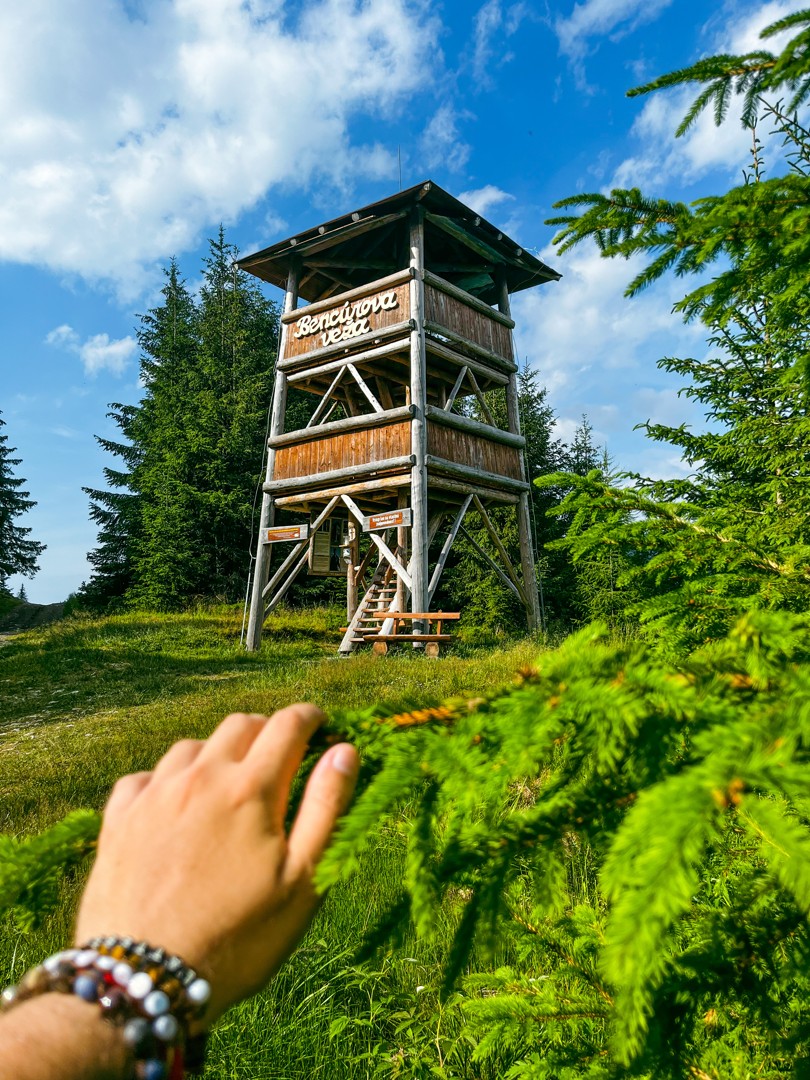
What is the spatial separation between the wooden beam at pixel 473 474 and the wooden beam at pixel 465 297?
3.60 meters

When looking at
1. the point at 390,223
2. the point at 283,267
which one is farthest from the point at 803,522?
the point at 283,267

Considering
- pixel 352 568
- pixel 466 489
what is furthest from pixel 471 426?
pixel 352 568

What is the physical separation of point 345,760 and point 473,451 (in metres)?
12.5

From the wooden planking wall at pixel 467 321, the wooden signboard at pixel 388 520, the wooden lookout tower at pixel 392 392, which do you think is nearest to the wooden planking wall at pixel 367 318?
the wooden lookout tower at pixel 392 392

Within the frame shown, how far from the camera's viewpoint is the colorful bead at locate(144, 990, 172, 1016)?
642mm

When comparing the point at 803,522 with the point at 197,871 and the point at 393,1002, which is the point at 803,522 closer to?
the point at 393,1002

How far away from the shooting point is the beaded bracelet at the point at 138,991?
0.64 m

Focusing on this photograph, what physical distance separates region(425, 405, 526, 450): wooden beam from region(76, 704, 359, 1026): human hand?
11.4 m

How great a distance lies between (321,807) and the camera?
2.66 feet

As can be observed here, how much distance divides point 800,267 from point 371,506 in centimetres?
1428

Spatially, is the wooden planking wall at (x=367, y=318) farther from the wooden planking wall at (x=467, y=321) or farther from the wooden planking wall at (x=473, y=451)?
the wooden planking wall at (x=473, y=451)

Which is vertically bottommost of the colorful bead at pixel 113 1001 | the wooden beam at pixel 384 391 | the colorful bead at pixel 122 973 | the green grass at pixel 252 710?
the green grass at pixel 252 710

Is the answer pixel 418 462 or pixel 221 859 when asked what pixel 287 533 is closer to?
pixel 418 462

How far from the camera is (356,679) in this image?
8539 mm
